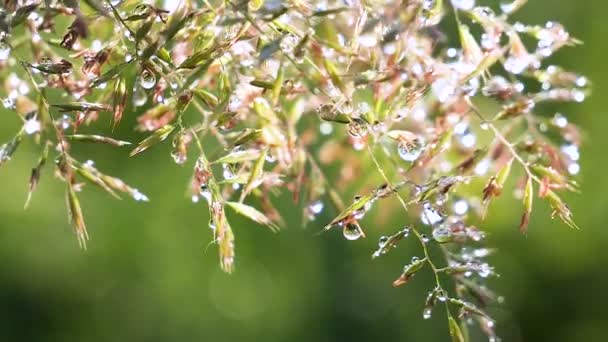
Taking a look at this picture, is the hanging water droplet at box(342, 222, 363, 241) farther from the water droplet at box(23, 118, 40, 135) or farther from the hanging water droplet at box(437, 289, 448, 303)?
the water droplet at box(23, 118, 40, 135)

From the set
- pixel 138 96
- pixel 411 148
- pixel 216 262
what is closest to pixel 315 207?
pixel 411 148

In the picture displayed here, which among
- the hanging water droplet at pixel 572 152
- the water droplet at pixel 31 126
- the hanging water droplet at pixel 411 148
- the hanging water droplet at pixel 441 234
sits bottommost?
the hanging water droplet at pixel 572 152

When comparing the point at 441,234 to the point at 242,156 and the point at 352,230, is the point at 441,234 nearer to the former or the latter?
the point at 352,230

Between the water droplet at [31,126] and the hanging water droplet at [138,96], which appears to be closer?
the hanging water droplet at [138,96]

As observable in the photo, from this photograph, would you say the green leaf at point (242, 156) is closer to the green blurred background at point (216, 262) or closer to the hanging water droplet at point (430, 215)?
the hanging water droplet at point (430, 215)

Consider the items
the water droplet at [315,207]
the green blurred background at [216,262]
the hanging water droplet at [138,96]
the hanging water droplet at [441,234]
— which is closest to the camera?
the hanging water droplet at [138,96]

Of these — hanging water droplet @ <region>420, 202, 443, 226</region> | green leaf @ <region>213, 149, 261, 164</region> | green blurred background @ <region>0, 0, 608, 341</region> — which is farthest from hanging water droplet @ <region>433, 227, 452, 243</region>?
green blurred background @ <region>0, 0, 608, 341</region>

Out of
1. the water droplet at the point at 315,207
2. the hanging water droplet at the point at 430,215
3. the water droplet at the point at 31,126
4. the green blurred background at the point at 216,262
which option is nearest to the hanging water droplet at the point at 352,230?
the hanging water droplet at the point at 430,215
